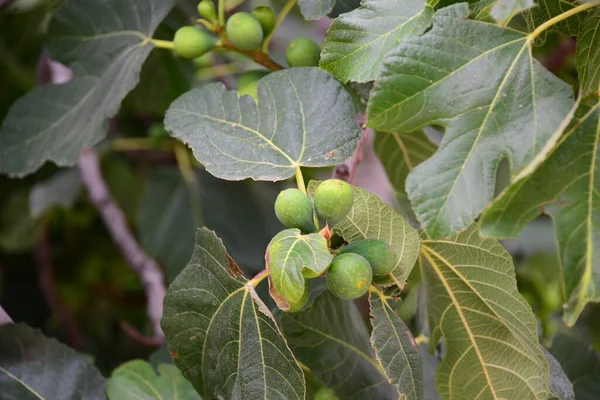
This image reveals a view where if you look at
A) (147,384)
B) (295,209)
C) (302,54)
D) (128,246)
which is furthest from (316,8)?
(128,246)

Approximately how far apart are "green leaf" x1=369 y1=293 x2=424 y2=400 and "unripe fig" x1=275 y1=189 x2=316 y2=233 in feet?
0.37

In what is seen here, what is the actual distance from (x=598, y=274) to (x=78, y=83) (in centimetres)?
80

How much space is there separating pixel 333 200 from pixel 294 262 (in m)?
0.08

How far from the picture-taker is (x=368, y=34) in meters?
0.68

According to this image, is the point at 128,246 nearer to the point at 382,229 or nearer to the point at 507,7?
the point at 382,229

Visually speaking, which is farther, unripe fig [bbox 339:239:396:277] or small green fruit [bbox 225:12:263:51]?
small green fruit [bbox 225:12:263:51]

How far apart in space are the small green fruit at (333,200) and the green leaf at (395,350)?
0.33 ft

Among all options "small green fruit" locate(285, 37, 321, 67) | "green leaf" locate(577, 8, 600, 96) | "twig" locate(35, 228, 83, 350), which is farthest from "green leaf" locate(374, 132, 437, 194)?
"twig" locate(35, 228, 83, 350)

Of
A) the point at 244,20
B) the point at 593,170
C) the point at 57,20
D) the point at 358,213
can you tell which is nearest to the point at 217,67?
the point at 57,20

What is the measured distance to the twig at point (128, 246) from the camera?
121 cm

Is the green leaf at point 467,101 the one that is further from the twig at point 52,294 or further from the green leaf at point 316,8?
the twig at point 52,294

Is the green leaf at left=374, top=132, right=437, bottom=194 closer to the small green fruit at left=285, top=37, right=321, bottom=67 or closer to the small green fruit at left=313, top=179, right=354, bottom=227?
the small green fruit at left=285, top=37, right=321, bottom=67

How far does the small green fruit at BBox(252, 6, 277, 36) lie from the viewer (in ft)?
2.89

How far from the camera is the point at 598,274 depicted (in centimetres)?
56
